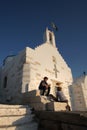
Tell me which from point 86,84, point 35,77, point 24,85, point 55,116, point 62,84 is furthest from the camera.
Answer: point 86,84

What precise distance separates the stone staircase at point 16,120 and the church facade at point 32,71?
4332 millimetres

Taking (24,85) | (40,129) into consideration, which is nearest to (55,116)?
(40,129)

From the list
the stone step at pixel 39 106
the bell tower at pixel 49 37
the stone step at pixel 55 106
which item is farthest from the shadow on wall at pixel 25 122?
the bell tower at pixel 49 37

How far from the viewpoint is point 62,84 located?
14195mm

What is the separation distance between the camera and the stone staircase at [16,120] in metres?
3.90

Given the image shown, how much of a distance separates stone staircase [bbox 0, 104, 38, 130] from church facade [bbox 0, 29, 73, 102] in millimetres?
4332

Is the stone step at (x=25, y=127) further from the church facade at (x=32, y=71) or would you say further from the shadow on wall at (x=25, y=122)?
the church facade at (x=32, y=71)

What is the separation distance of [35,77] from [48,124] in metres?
7.26

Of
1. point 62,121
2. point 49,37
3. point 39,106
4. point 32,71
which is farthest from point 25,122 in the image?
point 49,37

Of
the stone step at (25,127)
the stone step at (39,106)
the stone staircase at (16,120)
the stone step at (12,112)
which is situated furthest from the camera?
the stone step at (39,106)

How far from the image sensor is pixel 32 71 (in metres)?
11.1

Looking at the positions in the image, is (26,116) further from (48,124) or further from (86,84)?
(86,84)

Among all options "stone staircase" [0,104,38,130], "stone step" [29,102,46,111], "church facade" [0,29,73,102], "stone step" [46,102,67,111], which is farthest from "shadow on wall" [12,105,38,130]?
"church facade" [0,29,73,102]

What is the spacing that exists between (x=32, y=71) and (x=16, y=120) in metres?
6.98
